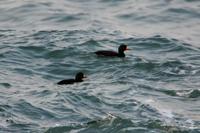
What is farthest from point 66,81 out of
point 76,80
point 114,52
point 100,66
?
point 114,52

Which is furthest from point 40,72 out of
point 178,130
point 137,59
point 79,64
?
point 178,130

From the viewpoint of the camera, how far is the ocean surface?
15.3 meters

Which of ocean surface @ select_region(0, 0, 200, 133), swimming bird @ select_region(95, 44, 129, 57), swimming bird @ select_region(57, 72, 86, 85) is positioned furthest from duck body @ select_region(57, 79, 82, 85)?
swimming bird @ select_region(95, 44, 129, 57)

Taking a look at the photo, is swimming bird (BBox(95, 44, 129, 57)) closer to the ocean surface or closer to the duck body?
the ocean surface

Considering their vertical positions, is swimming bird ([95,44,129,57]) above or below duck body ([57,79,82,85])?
above

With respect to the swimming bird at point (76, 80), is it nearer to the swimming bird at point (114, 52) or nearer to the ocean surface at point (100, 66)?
the ocean surface at point (100, 66)

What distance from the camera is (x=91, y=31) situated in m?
24.3

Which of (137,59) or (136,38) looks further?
(136,38)

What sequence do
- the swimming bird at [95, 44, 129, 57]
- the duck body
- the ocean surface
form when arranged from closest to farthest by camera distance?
the ocean surface < the duck body < the swimming bird at [95, 44, 129, 57]

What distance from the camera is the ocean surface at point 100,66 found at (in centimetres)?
1531

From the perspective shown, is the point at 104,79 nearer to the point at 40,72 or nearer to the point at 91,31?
the point at 40,72

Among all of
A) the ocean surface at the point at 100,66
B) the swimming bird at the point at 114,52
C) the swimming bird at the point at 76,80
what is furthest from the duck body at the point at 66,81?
the swimming bird at the point at 114,52

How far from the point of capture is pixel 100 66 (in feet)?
67.9

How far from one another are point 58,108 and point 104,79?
2.97 meters
